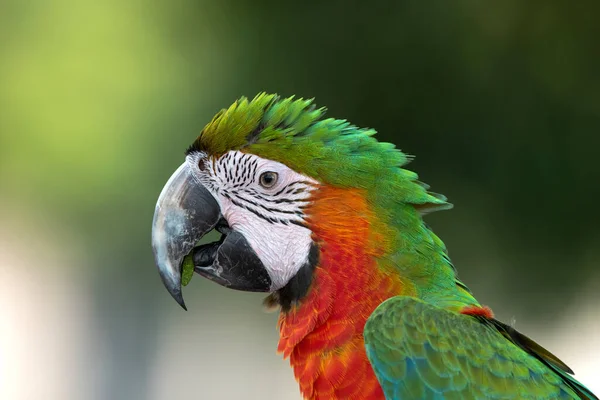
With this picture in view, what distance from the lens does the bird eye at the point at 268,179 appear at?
4.11 feet

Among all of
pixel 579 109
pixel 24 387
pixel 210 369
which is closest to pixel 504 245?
pixel 579 109

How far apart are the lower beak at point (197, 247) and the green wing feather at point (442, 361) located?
0.30m

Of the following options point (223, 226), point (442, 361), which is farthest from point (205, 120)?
point (442, 361)

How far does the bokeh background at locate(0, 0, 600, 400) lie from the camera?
3.79 meters

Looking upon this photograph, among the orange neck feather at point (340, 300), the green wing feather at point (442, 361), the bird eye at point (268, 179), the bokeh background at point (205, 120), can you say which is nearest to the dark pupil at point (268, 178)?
the bird eye at point (268, 179)

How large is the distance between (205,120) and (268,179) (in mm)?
2952

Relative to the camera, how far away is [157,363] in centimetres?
395

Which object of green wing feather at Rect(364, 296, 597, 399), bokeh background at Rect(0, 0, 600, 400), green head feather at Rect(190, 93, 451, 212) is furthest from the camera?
bokeh background at Rect(0, 0, 600, 400)

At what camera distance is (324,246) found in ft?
3.99

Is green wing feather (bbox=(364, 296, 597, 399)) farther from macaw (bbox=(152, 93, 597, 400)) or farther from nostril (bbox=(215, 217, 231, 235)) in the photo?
nostril (bbox=(215, 217, 231, 235))

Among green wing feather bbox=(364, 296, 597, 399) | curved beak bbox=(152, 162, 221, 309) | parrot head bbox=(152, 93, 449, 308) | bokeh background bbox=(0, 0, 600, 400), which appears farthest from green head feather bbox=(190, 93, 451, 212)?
bokeh background bbox=(0, 0, 600, 400)

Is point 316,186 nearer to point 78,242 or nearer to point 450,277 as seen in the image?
point 450,277

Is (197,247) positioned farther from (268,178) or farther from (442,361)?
(442,361)

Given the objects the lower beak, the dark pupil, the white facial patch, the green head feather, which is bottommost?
the lower beak
